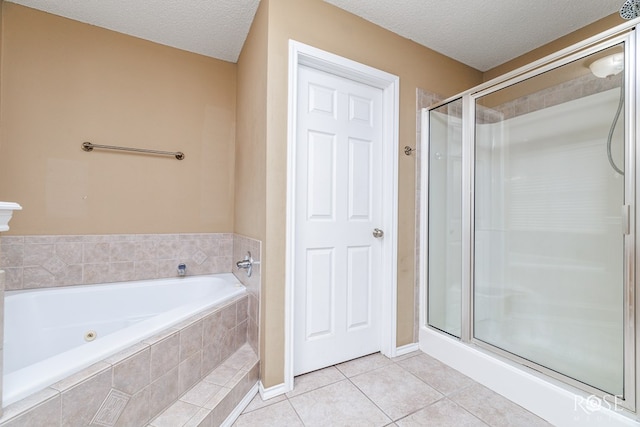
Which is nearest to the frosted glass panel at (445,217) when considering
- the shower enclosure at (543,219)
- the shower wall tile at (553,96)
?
the shower enclosure at (543,219)

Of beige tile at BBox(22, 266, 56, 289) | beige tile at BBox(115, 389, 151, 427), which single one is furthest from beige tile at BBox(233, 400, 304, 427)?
beige tile at BBox(22, 266, 56, 289)

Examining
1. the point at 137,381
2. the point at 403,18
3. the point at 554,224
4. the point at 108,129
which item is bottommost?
the point at 137,381

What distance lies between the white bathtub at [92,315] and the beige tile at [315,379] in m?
0.65

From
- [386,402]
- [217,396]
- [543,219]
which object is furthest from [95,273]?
[543,219]

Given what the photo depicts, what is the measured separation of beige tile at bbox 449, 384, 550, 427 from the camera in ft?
4.22

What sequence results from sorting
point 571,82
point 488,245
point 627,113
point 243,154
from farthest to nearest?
point 243,154
point 488,245
point 571,82
point 627,113

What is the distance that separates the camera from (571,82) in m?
1.56

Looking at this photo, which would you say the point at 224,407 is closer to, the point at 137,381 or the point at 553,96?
the point at 137,381

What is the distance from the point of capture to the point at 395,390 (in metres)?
1.52

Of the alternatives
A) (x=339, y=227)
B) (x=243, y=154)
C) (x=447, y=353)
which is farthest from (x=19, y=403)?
(x=447, y=353)

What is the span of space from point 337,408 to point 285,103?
1.68 m

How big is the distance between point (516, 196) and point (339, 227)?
4.35 feet

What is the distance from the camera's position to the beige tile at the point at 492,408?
129 centimetres

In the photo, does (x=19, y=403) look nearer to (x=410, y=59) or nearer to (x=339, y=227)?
(x=339, y=227)
